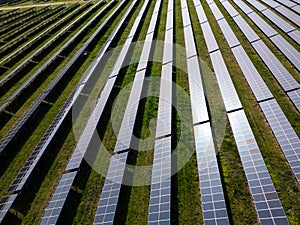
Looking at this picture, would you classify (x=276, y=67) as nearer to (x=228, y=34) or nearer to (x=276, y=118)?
(x=276, y=118)

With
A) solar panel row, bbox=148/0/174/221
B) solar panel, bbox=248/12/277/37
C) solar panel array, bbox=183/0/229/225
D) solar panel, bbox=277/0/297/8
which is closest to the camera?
solar panel array, bbox=183/0/229/225

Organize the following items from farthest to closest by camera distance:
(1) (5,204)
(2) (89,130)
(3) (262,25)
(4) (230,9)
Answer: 1. (4) (230,9)
2. (3) (262,25)
3. (2) (89,130)
4. (1) (5,204)

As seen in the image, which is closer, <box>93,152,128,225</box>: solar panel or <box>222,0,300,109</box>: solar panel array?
<box>93,152,128,225</box>: solar panel

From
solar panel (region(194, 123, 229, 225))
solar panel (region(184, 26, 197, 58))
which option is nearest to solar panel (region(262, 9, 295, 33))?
solar panel (region(184, 26, 197, 58))

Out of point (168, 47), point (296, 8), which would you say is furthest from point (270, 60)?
point (296, 8)

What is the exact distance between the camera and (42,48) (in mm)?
44062

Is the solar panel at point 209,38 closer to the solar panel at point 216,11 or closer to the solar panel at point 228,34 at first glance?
the solar panel at point 228,34

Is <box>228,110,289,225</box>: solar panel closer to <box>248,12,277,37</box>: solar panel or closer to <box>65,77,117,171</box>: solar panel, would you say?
<box>65,77,117,171</box>: solar panel

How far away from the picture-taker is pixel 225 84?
84.9 ft

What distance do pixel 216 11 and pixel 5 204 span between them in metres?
46.3

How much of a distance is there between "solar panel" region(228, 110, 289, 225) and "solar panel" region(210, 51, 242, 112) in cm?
140

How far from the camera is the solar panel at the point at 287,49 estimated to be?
27534 mm

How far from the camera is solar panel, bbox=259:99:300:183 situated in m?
16.9

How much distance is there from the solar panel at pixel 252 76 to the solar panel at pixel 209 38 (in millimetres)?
2824
